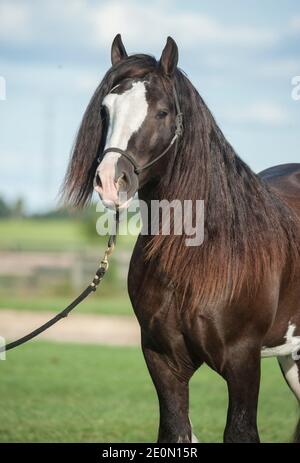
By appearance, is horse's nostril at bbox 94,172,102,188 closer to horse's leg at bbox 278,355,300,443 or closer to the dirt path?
horse's leg at bbox 278,355,300,443

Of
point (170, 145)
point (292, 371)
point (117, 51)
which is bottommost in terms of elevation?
point (292, 371)

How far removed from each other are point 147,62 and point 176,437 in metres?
1.91

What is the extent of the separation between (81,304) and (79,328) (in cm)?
323

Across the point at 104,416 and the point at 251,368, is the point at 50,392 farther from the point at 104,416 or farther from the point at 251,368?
the point at 251,368

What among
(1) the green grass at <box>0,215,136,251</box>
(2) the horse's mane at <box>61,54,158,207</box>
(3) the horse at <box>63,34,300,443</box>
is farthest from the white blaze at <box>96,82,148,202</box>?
(1) the green grass at <box>0,215,136,251</box>

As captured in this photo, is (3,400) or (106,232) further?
(3,400)

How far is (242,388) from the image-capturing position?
374 cm

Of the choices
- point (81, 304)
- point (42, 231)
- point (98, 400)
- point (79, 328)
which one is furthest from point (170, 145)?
point (42, 231)

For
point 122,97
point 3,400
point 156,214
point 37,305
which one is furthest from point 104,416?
point 37,305

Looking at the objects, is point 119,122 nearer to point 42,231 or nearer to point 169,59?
point 169,59

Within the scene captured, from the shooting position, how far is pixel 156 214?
3.78 meters

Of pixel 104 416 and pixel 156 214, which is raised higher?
pixel 156 214

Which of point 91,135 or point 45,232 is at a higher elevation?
point 45,232

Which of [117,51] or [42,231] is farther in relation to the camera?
[42,231]
